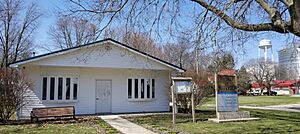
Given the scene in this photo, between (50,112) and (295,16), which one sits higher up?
(295,16)

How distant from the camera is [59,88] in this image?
18.5 m

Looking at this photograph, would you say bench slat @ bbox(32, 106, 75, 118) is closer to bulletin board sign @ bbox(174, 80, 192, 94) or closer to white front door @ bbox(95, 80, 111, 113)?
white front door @ bbox(95, 80, 111, 113)

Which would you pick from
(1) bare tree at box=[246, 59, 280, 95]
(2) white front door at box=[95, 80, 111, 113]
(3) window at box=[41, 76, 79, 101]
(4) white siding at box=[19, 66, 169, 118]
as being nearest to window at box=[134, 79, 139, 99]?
(4) white siding at box=[19, 66, 169, 118]

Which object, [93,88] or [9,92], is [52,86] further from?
[9,92]

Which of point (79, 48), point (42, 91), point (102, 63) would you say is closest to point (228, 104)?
point (102, 63)

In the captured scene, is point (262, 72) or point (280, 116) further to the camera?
point (262, 72)

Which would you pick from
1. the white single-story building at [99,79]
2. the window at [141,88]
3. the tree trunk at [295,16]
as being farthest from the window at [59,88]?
the tree trunk at [295,16]

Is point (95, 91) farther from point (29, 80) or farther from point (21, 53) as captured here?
point (21, 53)

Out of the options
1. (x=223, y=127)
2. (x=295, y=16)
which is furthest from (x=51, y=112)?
(x=295, y=16)

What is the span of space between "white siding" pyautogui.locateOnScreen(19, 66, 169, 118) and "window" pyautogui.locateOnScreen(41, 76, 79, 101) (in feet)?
0.84

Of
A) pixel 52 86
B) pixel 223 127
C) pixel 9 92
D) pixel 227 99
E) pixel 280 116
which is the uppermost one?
pixel 52 86

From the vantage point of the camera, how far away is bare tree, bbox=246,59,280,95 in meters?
75.8

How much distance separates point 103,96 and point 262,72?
222 feet

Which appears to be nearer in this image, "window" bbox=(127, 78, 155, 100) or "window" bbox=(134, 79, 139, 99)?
"window" bbox=(127, 78, 155, 100)
